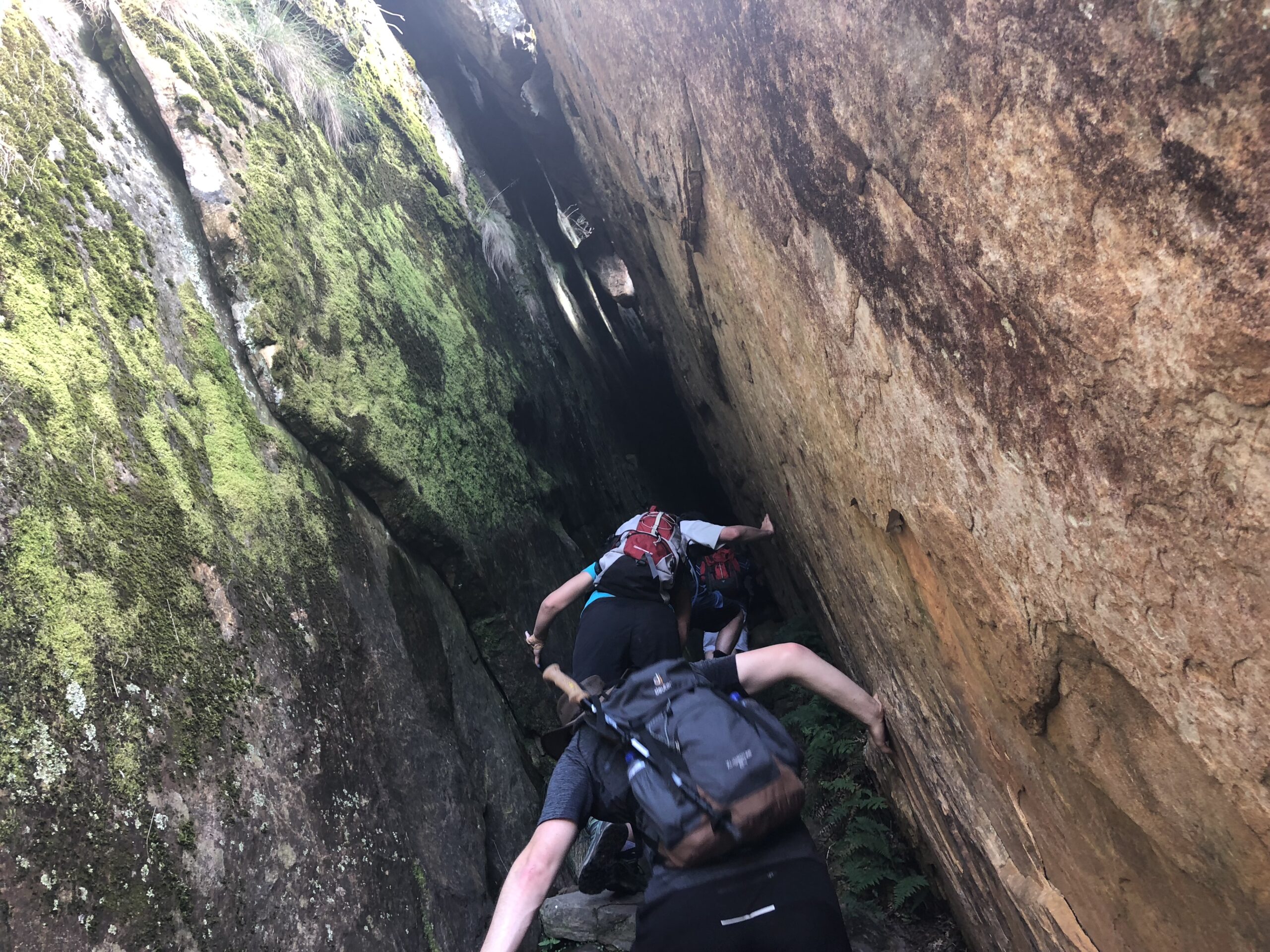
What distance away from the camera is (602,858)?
146 inches

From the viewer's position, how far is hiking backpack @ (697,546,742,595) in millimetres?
7703

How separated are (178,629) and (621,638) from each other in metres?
2.63

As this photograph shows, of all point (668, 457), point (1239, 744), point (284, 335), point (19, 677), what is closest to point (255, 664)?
point (19, 677)

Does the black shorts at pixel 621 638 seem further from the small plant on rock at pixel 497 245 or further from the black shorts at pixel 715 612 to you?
the small plant on rock at pixel 497 245

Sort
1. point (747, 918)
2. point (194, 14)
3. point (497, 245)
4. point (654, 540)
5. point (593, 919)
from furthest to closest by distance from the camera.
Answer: point (497, 245) < point (194, 14) < point (654, 540) < point (593, 919) < point (747, 918)

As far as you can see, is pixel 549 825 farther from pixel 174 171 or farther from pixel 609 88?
pixel 609 88

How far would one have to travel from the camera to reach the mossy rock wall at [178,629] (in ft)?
8.53

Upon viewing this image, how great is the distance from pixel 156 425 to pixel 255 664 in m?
1.28

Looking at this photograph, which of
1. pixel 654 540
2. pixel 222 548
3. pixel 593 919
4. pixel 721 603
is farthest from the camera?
pixel 721 603

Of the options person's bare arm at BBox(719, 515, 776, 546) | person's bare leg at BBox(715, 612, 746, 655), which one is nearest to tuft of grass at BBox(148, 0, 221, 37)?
person's bare arm at BBox(719, 515, 776, 546)

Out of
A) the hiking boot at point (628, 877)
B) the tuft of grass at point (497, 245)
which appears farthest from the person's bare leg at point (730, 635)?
the tuft of grass at point (497, 245)

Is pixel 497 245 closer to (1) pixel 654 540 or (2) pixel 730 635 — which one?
(2) pixel 730 635

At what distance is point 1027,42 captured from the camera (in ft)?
5.90

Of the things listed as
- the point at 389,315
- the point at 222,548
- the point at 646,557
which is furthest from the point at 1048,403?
the point at 389,315
